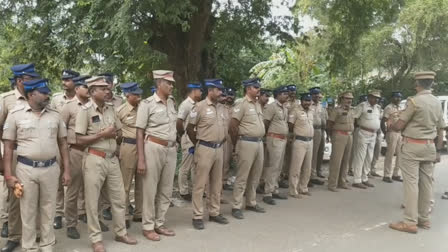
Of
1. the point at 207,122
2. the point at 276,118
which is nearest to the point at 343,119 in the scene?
the point at 276,118

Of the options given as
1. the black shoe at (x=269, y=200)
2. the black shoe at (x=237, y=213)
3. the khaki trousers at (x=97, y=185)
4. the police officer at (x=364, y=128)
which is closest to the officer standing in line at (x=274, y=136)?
the black shoe at (x=269, y=200)

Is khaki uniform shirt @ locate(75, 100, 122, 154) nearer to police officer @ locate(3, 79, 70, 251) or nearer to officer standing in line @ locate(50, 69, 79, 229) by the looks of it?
police officer @ locate(3, 79, 70, 251)

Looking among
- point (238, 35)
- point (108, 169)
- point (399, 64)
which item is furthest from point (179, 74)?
point (399, 64)

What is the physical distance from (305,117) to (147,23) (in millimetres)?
3143

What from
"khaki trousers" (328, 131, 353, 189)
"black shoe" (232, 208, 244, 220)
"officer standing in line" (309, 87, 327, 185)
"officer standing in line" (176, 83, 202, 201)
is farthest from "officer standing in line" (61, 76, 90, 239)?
"khaki trousers" (328, 131, 353, 189)

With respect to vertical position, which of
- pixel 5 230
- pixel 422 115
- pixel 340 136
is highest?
pixel 422 115

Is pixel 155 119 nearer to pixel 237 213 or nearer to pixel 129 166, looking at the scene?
pixel 129 166

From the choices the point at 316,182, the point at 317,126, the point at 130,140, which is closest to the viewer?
the point at 130,140

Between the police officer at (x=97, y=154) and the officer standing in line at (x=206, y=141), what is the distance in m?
1.15

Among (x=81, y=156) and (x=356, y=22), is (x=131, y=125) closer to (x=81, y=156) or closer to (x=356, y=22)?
(x=81, y=156)

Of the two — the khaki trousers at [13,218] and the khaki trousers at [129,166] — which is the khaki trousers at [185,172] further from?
the khaki trousers at [13,218]

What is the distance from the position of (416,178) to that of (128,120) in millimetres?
3928

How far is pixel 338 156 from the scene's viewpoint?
8.12 meters

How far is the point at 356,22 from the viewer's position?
9.96 meters
